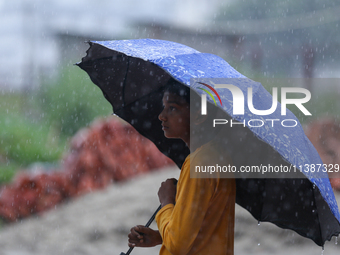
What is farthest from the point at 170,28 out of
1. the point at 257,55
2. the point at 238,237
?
the point at 238,237

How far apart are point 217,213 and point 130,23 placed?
29.6ft

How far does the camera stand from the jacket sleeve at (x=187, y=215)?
59.2 inches

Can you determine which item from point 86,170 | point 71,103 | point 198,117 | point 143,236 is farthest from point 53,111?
point 198,117

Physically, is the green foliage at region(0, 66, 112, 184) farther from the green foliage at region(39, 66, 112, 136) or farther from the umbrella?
the umbrella

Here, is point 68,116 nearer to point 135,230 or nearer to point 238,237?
point 238,237

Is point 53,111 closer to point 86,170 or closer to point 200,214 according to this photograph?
point 86,170

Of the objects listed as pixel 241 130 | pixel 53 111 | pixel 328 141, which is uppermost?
pixel 241 130

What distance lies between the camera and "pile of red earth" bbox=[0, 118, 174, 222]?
19.2 feet

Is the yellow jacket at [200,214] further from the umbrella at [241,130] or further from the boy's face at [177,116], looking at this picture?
the umbrella at [241,130]

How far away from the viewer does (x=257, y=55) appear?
11.9m

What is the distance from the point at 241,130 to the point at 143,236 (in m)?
0.72

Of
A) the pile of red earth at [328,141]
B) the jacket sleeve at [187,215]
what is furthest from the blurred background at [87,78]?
the jacket sleeve at [187,215]

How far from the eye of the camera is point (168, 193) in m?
1.75

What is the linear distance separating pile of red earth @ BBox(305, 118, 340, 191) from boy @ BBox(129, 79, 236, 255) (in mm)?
5067
